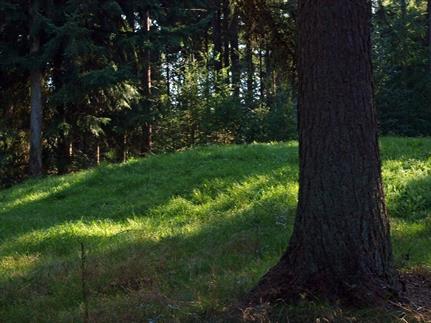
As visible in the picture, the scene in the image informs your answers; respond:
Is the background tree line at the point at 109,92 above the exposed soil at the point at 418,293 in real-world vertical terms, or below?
above

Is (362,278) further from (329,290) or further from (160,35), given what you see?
(160,35)

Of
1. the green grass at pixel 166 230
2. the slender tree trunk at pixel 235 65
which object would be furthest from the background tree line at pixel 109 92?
the green grass at pixel 166 230

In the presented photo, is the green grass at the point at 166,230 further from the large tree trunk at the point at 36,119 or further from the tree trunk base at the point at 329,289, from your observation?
the large tree trunk at the point at 36,119

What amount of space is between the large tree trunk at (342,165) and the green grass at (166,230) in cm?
96

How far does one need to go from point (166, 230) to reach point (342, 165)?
440 centimetres

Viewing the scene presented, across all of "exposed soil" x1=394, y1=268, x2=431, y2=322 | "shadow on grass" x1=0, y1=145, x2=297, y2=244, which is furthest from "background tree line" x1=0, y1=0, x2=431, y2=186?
"exposed soil" x1=394, y1=268, x2=431, y2=322

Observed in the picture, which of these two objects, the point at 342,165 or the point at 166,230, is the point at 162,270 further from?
the point at 342,165

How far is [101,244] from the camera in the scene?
7629 mm

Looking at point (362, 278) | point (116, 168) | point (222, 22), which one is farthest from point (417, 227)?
point (222, 22)

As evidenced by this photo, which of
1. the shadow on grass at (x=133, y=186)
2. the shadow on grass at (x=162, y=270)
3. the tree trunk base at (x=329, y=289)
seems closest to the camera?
the tree trunk base at (x=329, y=289)

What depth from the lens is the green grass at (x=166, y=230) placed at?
5234 millimetres

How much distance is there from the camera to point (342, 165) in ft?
13.5

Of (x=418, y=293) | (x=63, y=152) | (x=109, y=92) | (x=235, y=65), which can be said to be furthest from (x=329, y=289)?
(x=235, y=65)

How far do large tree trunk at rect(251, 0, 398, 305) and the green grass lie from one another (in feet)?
3.15
